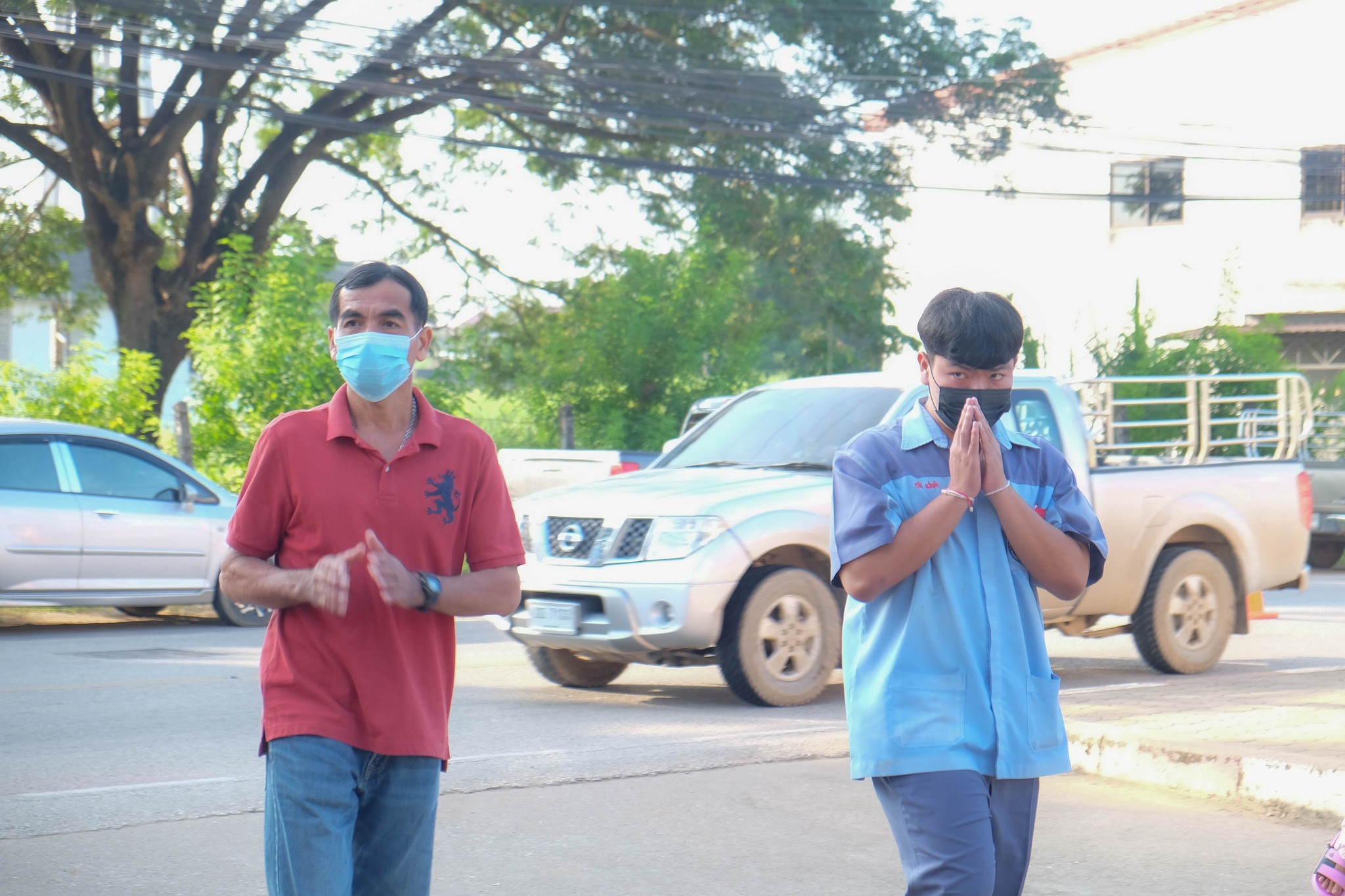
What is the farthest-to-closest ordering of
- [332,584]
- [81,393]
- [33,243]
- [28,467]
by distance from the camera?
[33,243], [81,393], [28,467], [332,584]

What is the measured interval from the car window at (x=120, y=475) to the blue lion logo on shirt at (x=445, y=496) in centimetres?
1024

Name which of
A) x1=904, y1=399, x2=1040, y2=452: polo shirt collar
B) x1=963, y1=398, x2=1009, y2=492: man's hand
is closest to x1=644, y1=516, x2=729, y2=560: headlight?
x1=904, y1=399, x2=1040, y2=452: polo shirt collar

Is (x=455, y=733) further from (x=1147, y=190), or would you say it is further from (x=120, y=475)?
(x=1147, y=190)

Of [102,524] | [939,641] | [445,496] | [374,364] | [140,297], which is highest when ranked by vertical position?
[140,297]

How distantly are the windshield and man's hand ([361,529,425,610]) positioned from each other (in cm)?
595

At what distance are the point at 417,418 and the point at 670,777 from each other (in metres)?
3.87

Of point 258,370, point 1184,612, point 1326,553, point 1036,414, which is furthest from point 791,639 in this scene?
point 1326,553

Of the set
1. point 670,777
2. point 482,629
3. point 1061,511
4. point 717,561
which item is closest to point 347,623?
point 1061,511

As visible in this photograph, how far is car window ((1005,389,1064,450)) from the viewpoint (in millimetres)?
9289

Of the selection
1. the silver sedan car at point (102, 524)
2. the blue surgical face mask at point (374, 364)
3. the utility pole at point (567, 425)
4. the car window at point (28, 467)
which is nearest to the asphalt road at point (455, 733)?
the silver sedan car at point (102, 524)

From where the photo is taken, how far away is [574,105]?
70.4ft

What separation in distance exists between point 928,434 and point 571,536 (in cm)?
542

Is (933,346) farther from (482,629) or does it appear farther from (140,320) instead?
(140,320)

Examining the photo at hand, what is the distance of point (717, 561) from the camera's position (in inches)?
316
